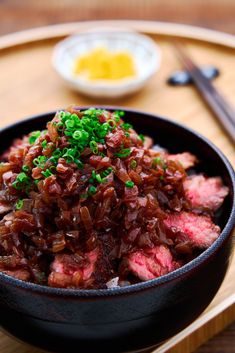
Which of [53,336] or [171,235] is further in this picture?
[171,235]

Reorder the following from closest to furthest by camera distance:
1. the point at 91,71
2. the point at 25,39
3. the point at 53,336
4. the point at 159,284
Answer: the point at 159,284, the point at 53,336, the point at 91,71, the point at 25,39

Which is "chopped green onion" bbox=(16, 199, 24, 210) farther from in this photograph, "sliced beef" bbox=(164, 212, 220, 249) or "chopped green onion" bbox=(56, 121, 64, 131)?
"sliced beef" bbox=(164, 212, 220, 249)

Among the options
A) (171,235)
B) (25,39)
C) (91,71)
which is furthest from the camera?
(25,39)

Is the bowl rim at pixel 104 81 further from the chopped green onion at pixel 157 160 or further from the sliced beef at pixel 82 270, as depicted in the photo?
the sliced beef at pixel 82 270

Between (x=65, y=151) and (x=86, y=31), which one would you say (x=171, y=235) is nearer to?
(x=65, y=151)

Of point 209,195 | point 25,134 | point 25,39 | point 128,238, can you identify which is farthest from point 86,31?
point 128,238

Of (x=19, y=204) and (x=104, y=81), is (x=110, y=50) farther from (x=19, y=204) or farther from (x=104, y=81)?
(x=19, y=204)

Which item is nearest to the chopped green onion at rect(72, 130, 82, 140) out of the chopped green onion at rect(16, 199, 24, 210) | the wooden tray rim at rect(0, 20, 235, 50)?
the chopped green onion at rect(16, 199, 24, 210)
